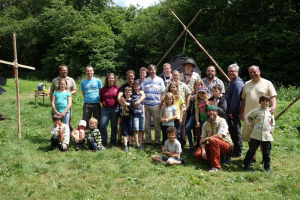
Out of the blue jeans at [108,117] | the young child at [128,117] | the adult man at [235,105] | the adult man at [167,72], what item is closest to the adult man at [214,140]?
the adult man at [235,105]

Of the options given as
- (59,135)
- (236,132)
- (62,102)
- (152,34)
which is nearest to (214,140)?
(236,132)

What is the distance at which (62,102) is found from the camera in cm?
625

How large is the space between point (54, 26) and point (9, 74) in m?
7.77

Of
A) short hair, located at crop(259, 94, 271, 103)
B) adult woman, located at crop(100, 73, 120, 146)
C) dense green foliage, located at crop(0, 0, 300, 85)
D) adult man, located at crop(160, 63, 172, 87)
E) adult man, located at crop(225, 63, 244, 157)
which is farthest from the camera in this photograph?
dense green foliage, located at crop(0, 0, 300, 85)

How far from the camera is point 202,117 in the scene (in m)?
5.68

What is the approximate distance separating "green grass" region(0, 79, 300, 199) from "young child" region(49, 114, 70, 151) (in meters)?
0.18

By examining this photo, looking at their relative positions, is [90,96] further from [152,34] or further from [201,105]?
[152,34]

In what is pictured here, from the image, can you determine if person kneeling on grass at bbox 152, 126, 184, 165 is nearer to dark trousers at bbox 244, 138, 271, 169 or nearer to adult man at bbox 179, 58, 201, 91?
dark trousers at bbox 244, 138, 271, 169

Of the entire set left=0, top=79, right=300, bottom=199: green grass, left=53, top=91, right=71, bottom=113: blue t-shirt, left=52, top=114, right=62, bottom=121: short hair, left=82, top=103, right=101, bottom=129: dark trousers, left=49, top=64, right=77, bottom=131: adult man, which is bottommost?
left=0, top=79, right=300, bottom=199: green grass

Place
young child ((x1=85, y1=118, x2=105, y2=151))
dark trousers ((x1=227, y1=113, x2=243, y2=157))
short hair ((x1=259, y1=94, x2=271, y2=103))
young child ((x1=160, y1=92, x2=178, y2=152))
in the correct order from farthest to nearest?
young child ((x1=85, y1=118, x2=105, y2=151)) < young child ((x1=160, y1=92, x2=178, y2=152)) < dark trousers ((x1=227, y1=113, x2=243, y2=157)) < short hair ((x1=259, y1=94, x2=271, y2=103))

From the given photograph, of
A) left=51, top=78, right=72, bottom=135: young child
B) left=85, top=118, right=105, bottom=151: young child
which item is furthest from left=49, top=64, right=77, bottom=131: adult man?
left=85, top=118, right=105, bottom=151: young child

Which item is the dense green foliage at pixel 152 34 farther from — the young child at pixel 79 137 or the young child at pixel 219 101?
the young child at pixel 79 137

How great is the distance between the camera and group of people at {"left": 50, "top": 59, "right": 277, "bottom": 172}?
4977mm

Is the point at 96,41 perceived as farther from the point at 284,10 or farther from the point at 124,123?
the point at 124,123
